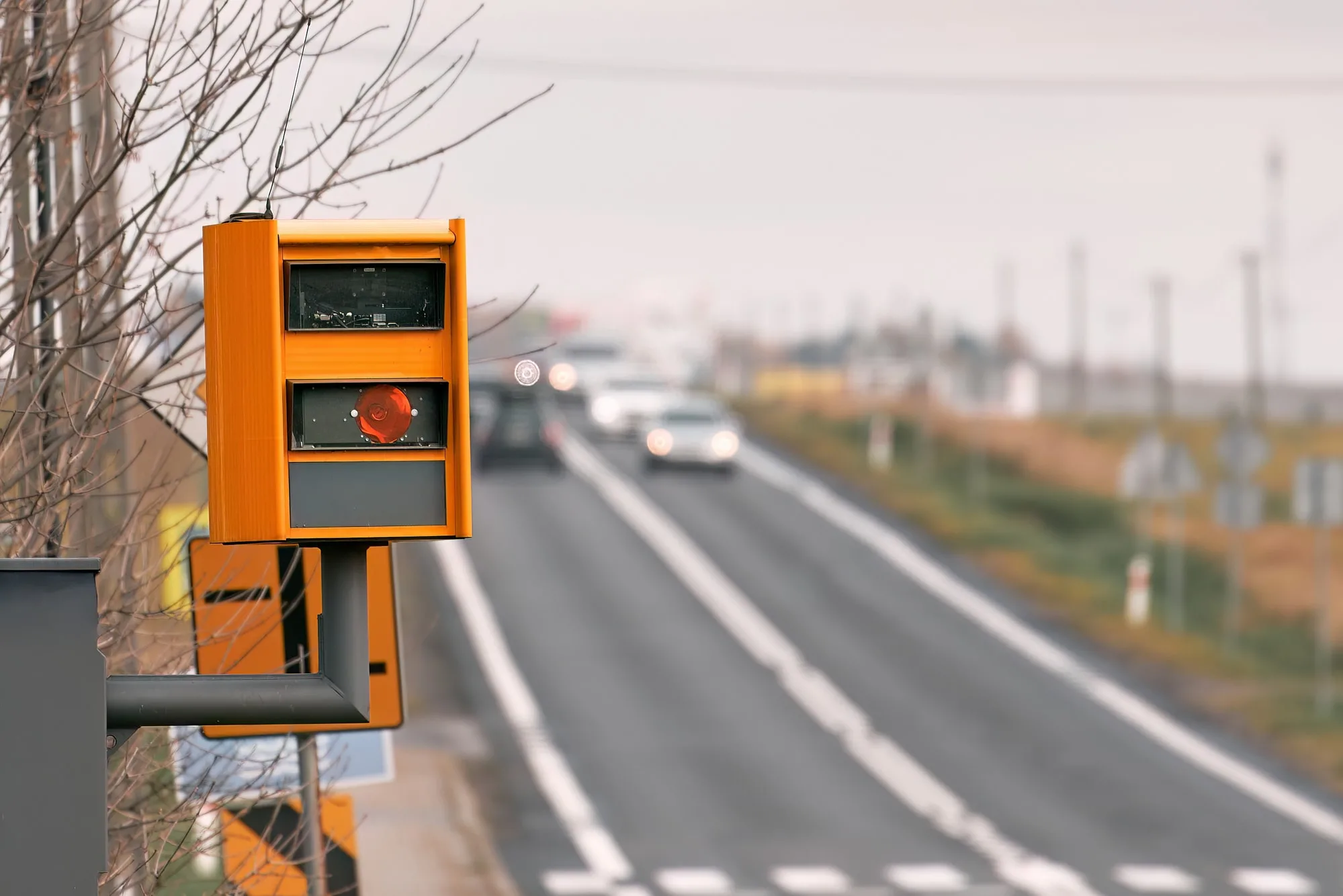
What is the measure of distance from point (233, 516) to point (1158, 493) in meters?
29.8

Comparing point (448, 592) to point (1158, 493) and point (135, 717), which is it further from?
point (135, 717)

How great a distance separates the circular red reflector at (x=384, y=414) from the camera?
4.33 metres

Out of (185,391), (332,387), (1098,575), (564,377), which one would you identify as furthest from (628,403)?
(332,387)

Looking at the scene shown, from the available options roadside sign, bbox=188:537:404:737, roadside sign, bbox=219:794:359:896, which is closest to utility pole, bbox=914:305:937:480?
roadside sign, bbox=219:794:359:896

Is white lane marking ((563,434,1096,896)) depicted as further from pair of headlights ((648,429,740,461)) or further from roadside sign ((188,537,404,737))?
roadside sign ((188,537,404,737))

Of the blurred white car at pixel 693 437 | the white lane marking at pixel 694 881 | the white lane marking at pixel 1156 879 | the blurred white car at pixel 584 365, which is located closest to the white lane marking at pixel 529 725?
the white lane marking at pixel 694 881

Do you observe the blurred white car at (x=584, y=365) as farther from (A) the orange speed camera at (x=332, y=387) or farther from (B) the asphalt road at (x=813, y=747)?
(A) the orange speed camera at (x=332, y=387)

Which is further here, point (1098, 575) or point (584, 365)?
point (584, 365)

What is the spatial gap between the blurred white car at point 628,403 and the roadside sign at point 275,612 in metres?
48.6

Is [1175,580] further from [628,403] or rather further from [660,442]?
[628,403]

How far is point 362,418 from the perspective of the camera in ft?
14.2

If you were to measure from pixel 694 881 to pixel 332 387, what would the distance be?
16878mm

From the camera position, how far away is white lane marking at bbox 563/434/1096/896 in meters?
21.6

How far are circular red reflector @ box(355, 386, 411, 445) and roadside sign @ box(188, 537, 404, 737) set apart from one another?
9.66 ft
